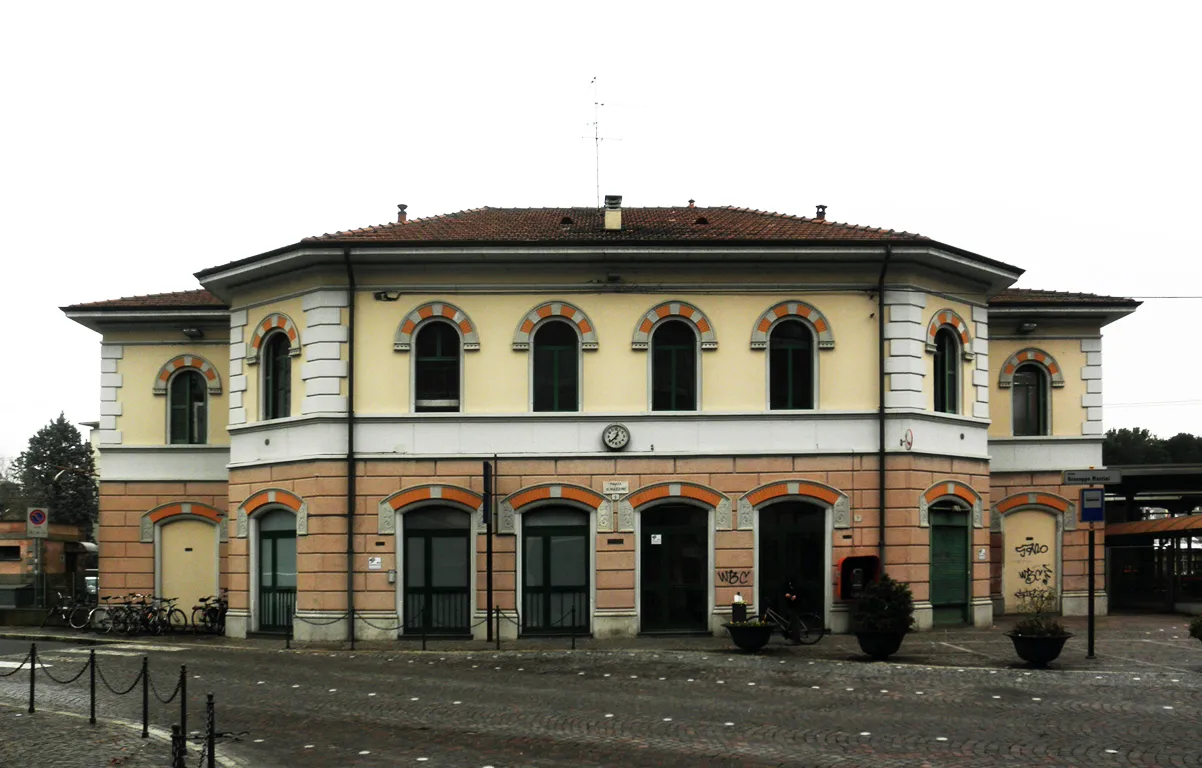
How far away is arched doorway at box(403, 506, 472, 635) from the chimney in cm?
678

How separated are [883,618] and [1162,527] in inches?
598

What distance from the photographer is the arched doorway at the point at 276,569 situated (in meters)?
27.8

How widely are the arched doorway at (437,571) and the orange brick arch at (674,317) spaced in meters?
4.91

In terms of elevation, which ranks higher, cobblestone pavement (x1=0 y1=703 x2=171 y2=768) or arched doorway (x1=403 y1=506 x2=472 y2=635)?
arched doorway (x1=403 y1=506 x2=472 y2=635)

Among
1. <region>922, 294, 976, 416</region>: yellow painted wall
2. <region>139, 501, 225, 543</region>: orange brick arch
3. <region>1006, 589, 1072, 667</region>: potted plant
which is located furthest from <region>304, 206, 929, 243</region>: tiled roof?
<region>1006, 589, 1072, 667</region>: potted plant

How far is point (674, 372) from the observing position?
1077 inches

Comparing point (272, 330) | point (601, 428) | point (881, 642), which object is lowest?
point (881, 642)

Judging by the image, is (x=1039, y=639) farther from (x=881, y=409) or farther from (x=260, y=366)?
(x=260, y=366)

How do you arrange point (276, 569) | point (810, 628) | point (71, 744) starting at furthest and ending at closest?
point (276, 569) < point (810, 628) < point (71, 744)

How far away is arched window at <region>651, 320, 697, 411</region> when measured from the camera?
27297mm

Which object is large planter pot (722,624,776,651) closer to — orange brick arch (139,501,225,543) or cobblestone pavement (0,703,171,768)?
cobblestone pavement (0,703,171,768)

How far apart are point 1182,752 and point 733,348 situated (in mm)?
14534

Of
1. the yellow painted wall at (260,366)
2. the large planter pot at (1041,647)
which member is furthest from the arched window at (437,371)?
the large planter pot at (1041,647)

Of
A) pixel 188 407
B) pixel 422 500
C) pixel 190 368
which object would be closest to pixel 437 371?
pixel 422 500
